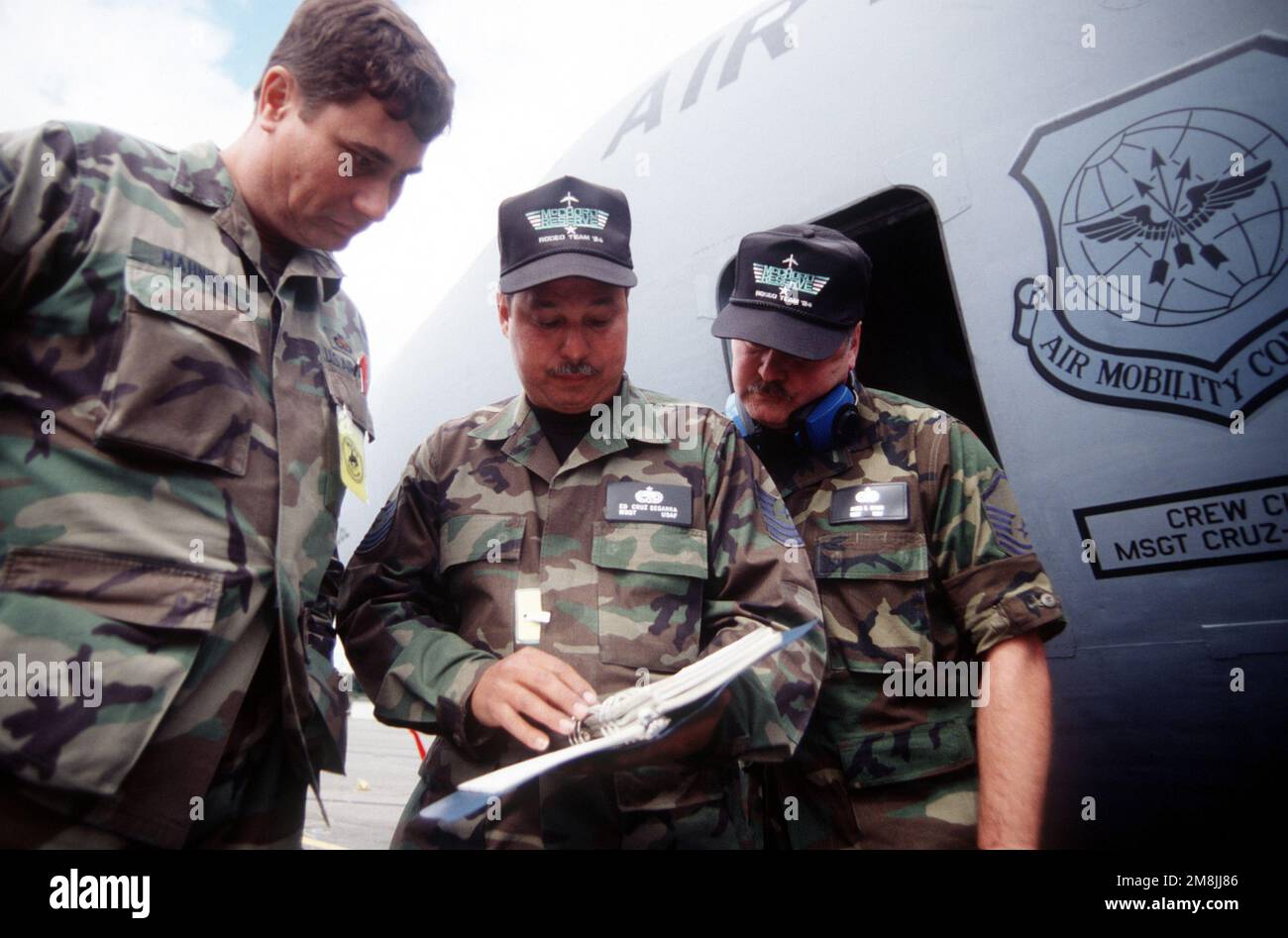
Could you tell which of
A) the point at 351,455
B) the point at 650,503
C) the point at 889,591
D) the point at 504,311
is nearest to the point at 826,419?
the point at 889,591

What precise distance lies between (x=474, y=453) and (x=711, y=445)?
0.54 meters

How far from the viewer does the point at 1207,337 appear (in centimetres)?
194

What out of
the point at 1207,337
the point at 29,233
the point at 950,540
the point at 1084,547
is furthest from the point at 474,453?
the point at 1207,337

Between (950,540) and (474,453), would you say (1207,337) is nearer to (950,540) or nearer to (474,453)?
(950,540)

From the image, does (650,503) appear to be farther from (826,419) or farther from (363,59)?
(363,59)

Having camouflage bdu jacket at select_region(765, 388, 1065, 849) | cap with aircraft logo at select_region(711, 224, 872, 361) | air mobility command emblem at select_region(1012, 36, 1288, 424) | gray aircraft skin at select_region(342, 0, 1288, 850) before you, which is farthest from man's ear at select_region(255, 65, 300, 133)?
air mobility command emblem at select_region(1012, 36, 1288, 424)

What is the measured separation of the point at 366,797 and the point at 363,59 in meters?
6.35

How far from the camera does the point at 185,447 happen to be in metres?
1.30

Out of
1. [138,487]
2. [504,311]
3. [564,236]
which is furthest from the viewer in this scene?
[504,311]

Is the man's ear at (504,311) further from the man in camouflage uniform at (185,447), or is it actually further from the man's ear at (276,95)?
the man's ear at (276,95)

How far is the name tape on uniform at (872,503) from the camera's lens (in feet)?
6.22

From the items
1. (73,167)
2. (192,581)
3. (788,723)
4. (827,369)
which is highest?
(73,167)

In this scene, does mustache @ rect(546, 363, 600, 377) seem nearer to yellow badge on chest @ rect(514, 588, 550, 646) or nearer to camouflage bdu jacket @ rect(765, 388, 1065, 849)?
yellow badge on chest @ rect(514, 588, 550, 646)

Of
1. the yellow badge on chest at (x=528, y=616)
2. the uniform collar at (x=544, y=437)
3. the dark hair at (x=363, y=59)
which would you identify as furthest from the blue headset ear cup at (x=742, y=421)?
the dark hair at (x=363, y=59)
